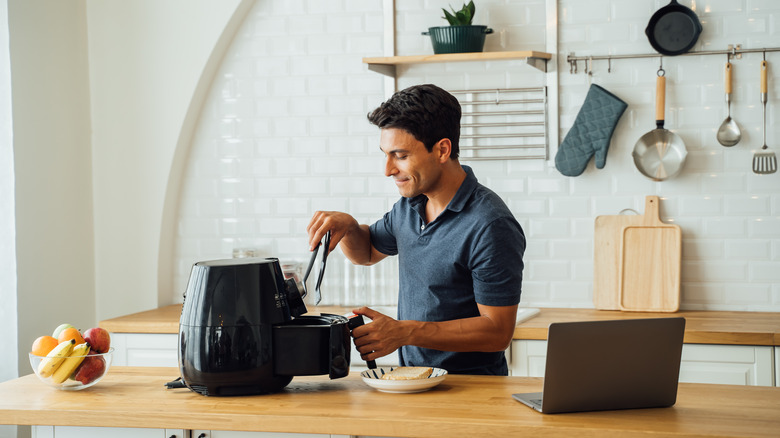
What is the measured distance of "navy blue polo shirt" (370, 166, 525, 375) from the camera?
2.28m

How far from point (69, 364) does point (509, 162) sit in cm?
234

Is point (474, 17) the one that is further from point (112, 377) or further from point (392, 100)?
point (112, 377)

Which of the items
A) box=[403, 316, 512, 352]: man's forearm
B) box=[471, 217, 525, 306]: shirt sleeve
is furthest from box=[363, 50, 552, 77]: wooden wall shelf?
box=[403, 316, 512, 352]: man's forearm

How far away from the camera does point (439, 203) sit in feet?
8.18

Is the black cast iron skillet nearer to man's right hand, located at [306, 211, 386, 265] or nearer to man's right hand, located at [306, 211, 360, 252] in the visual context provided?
man's right hand, located at [306, 211, 386, 265]

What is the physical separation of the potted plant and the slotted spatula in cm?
120

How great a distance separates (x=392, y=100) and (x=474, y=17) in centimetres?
169

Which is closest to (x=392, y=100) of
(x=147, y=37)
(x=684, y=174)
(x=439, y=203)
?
(x=439, y=203)

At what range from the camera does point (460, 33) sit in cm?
367

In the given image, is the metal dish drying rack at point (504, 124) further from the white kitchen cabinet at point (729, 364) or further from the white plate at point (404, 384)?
the white plate at point (404, 384)

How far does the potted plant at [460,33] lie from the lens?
3674mm

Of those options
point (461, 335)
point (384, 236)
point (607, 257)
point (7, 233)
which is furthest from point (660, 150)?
point (7, 233)

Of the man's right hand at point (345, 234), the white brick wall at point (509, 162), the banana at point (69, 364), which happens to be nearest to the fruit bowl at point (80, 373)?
the banana at point (69, 364)

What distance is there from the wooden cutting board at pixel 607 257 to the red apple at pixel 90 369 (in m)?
2.31
